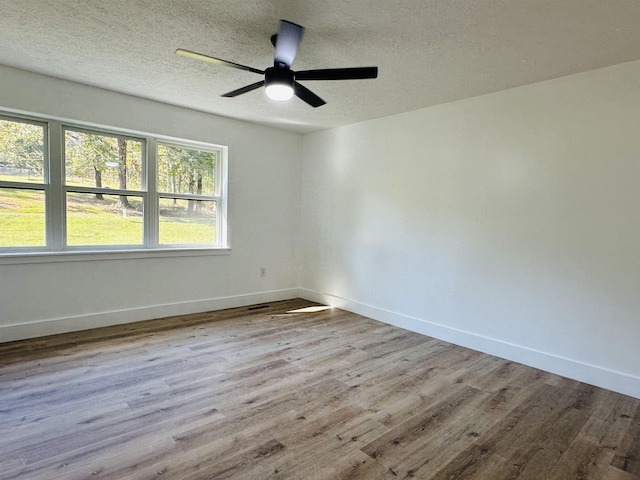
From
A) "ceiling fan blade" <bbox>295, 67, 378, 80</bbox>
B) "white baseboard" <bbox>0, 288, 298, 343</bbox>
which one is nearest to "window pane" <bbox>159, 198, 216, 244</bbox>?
"white baseboard" <bbox>0, 288, 298, 343</bbox>

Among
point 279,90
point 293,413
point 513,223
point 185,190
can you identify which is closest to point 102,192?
point 185,190

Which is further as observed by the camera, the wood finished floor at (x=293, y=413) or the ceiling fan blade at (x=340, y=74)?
the ceiling fan blade at (x=340, y=74)

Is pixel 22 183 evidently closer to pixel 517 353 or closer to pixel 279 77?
pixel 279 77

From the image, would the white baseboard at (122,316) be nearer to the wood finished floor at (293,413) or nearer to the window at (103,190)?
the wood finished floor at (293,413)

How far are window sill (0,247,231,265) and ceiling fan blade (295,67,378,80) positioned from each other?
2.67 m

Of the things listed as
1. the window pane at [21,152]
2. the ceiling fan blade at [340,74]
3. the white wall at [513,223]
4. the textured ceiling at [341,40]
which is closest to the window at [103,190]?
the window pane at [21,152]

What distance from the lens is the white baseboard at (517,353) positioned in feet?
8.57

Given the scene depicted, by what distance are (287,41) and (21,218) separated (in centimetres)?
298

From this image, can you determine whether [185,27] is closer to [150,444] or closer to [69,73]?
[69,73]

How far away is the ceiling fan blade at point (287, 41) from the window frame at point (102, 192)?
2.24 meters

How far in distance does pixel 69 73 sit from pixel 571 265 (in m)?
4.65

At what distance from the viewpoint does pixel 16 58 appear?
2.86 m

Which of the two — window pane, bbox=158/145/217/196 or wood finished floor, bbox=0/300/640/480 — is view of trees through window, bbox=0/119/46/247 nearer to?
wood finished floor, bbox=0/300/640/480

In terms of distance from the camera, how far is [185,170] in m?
4.29
